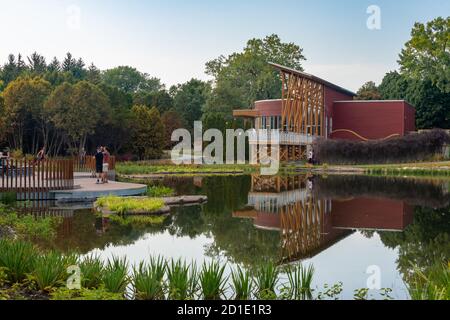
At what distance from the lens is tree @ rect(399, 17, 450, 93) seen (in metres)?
53.3

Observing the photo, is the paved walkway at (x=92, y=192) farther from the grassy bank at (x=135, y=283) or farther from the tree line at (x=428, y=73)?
the tree line at (x=428, y=73)

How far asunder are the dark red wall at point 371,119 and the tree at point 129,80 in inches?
2190

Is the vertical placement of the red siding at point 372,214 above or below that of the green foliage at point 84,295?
below

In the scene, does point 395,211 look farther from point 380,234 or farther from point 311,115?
point 311,115

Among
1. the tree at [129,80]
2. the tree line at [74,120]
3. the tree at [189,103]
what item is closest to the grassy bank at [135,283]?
the tree line at [74,120]

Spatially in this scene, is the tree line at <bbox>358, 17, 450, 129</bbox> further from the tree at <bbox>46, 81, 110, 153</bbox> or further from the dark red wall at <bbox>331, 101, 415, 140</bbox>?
the tree at <bbox>46, 81, 110, 153</bbox>

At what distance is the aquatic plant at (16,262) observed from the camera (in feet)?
24.2

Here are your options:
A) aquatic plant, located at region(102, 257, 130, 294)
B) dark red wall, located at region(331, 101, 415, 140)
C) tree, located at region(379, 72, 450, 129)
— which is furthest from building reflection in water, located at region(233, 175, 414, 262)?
tree, located at region(379, 72, 450, 129)

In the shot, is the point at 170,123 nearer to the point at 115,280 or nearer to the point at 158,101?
the point at 158,101

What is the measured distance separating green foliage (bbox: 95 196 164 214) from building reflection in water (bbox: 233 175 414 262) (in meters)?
2.41

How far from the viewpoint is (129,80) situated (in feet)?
333

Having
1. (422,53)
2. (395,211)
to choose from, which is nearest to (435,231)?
(395,211)

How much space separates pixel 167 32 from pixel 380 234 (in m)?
19.0

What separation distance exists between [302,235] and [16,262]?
7106mm
